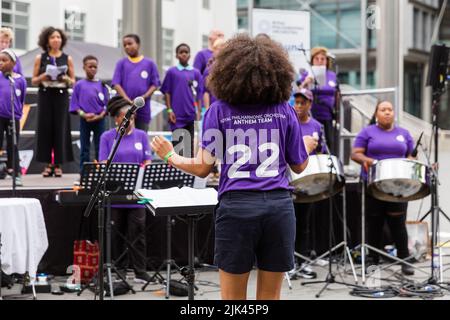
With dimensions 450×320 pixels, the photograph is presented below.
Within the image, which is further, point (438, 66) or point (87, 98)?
point (87, 98)

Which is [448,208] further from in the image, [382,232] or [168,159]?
[168,159]

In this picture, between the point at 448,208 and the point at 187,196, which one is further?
the point at 448,208

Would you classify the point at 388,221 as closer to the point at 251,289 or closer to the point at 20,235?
the point at 251,289

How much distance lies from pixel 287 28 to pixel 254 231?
27.0 ft

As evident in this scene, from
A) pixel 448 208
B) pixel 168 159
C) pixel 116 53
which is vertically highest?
pixel 116 53

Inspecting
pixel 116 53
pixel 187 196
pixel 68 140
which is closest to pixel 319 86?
pixel 68 140

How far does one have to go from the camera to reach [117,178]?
25.8ft

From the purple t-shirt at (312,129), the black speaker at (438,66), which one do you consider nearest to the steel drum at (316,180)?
the purple t-shirt at (312,129)

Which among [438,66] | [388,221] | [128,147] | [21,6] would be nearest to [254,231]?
[128,147]

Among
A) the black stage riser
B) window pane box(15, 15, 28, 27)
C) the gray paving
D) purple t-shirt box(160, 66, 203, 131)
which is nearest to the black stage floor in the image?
the black stage riser

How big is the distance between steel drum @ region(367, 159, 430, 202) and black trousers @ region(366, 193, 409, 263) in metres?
0.60

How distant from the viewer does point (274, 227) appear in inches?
177
